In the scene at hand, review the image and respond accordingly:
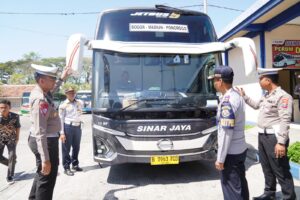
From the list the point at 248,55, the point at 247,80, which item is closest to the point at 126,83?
the point at 248,55

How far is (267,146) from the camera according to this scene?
4.48 metres

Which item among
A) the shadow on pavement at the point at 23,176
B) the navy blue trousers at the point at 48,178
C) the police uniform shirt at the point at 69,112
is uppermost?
the police uniform shirt at the point at 69,112

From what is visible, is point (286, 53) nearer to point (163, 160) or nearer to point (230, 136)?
point (163, 160)

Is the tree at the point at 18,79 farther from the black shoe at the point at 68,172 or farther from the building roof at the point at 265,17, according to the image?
the black shoe at the point at 68,172

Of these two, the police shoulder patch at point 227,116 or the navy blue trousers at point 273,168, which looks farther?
the navy blue trousers at point 273,168

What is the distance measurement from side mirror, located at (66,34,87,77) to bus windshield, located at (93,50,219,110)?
632mm

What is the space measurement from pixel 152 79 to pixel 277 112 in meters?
2.33

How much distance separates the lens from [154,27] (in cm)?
619

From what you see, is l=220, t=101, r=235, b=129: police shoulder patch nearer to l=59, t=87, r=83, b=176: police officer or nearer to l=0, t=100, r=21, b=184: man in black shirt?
l=59, t=87, r=83, b=176: police officer

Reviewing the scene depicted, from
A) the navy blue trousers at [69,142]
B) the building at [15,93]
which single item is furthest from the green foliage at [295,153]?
the building at [15,93]

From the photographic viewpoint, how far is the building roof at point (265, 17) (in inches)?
404

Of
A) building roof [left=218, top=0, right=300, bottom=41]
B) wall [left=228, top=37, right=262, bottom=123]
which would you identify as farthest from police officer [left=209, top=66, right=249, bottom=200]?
wall [left=228, top=37, right=262, bottom=123]

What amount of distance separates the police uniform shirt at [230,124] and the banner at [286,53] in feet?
34.8

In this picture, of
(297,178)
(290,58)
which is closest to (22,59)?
(290,58)
